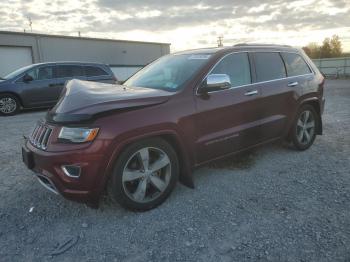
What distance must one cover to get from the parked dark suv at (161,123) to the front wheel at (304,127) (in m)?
0.17

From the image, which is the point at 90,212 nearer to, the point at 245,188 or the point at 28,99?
the point at 245,188

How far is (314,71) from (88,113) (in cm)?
410

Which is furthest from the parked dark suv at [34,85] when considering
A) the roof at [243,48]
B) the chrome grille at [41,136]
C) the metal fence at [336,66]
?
the metal fence at [336,66]

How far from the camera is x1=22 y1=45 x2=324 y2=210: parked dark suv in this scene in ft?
9.70

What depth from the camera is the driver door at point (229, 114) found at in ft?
12.1

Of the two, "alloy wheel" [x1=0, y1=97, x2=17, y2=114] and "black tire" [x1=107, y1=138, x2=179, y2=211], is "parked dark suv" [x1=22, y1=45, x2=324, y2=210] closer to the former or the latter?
"black tire" [x1=107, y1=138, x2=179, y2=211]

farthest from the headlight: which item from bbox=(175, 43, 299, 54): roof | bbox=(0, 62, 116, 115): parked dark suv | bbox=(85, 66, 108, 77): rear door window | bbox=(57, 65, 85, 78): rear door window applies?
bbox=(85, 66, 108, 77): rear door window

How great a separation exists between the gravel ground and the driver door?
1.58 feet

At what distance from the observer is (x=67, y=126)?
296 centimetres

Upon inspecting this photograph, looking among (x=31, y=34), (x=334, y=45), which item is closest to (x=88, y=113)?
(x=31, y=34)

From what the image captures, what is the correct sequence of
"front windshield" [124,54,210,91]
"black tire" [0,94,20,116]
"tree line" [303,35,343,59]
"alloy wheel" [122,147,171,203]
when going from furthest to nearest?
1. "tree line" [303,35,343,59]
2. "black tire" [0,94,20,116]
3. "front windshield" [124,54,210,91]
4. "alloy wheel" [122,147,171,203]

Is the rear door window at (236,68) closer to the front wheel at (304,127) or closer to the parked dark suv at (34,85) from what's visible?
the front wheel at (304,127)

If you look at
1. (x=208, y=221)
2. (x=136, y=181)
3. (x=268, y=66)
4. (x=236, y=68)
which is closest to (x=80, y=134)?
(x=136, y=181)

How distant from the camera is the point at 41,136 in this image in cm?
318
